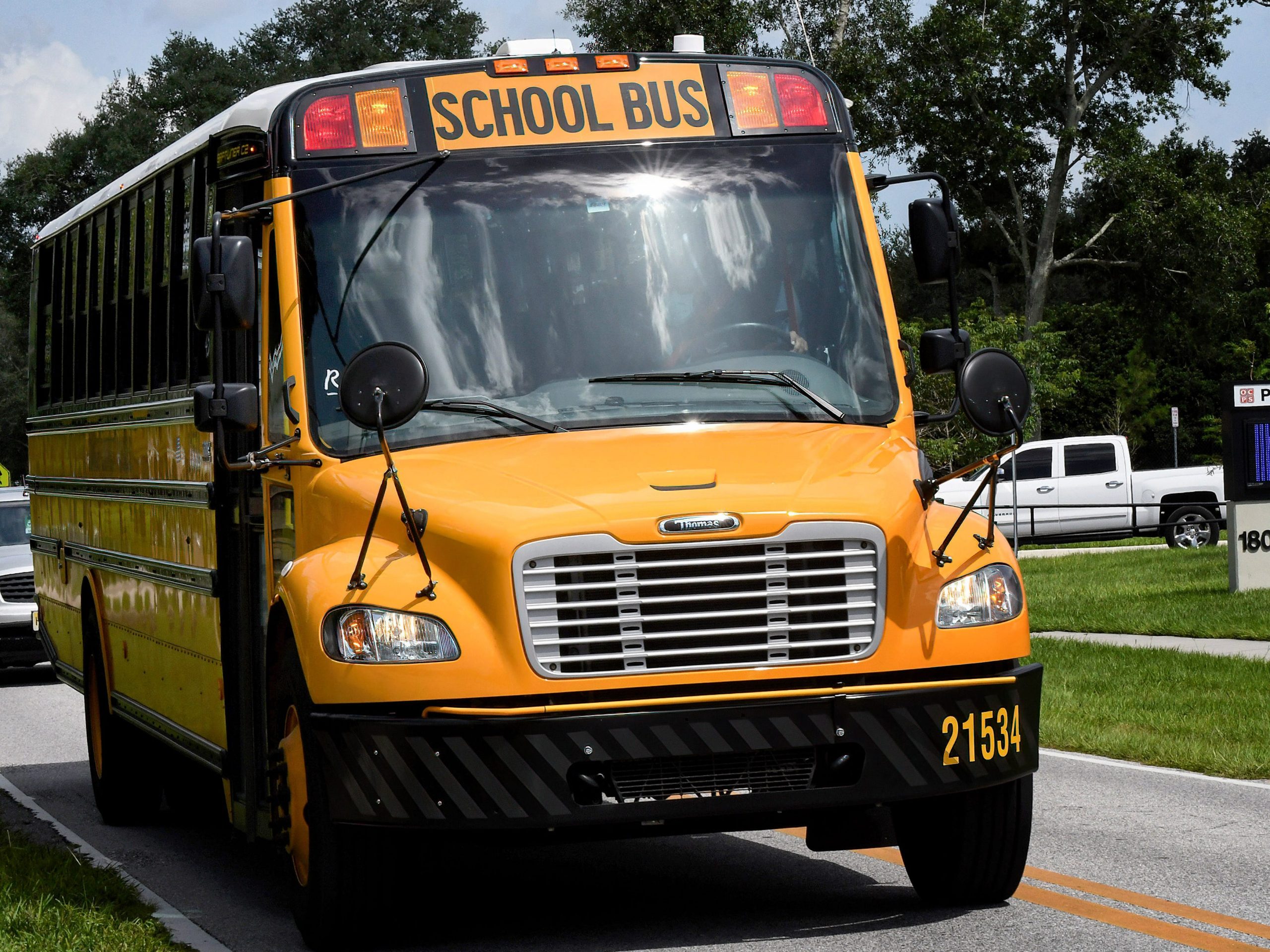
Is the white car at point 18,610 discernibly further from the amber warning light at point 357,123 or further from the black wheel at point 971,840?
the black wheel at point 971,840

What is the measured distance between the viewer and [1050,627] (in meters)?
19.6

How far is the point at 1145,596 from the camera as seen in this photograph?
73.2 feet

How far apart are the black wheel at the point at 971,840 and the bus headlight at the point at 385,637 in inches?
65.5

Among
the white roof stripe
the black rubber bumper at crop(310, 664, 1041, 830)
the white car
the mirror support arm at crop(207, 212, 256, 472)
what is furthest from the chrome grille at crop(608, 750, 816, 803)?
the white car

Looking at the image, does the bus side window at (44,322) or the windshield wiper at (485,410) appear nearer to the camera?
the windshield wiper at (485,410)

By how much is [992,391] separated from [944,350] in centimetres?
87

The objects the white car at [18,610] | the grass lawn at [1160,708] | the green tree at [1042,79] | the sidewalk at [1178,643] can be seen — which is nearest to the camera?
the grass lawn at [1160,708]

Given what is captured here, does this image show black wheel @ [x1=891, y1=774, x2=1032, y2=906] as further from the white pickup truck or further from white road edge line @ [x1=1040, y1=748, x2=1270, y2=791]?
the white pickup truck

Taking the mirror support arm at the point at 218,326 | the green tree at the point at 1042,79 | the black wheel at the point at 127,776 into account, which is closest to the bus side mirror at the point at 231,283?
the mirror support arm at the point at 218,326

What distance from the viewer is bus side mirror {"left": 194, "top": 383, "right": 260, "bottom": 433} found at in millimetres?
6855

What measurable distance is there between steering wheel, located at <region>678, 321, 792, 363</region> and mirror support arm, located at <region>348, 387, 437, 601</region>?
123 cm

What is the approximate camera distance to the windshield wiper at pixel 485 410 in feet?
21.9

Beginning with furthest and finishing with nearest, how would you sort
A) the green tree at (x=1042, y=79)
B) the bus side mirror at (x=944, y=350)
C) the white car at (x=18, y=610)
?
1. the green tree at (x=1042, y=79)
2. the white car at (x=18, y=610)
3. the bus side mirror at (x=944, y=350)

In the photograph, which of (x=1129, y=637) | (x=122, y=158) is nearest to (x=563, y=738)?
(x=1129, y=637)
